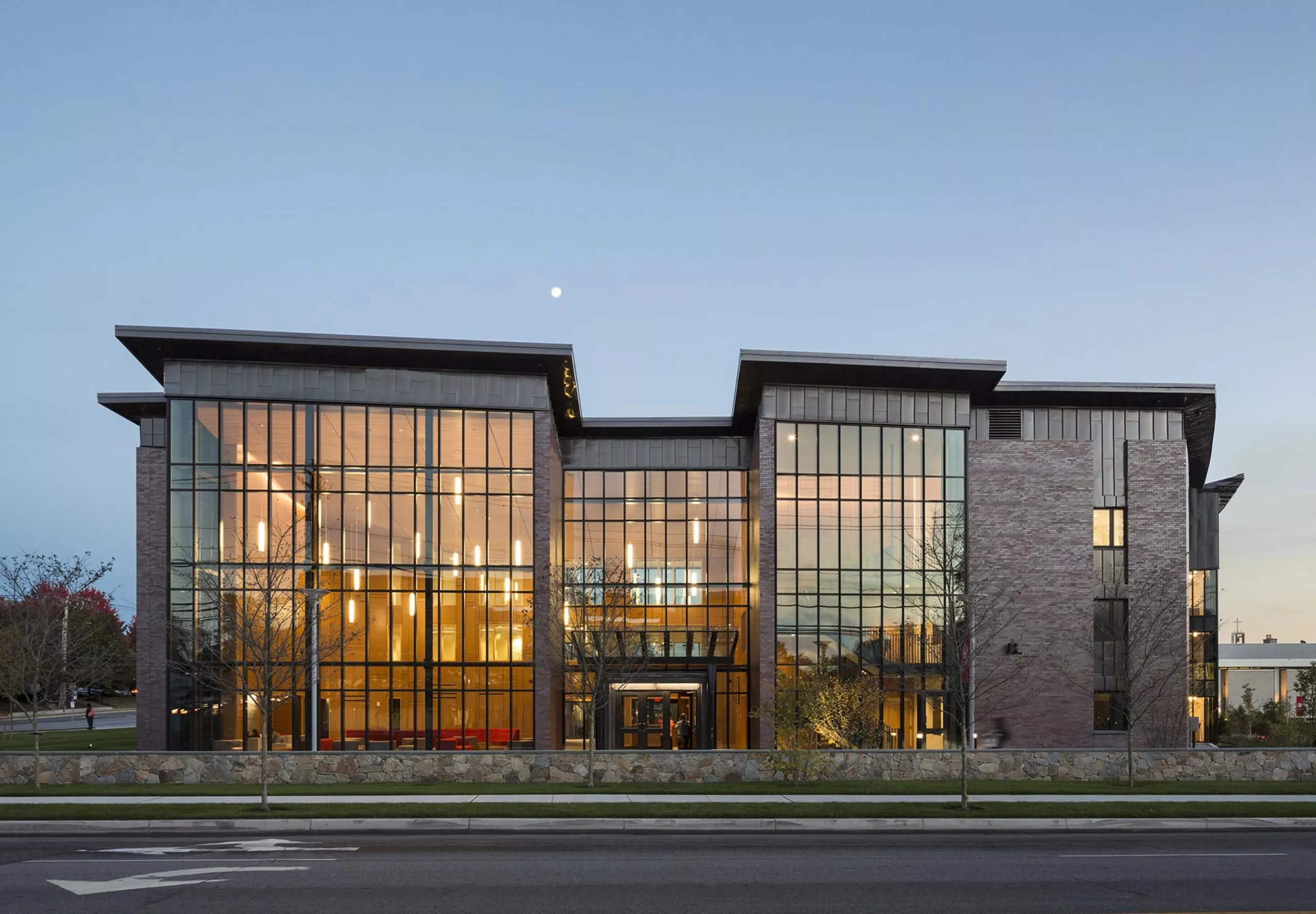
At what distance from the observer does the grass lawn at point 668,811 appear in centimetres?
1833

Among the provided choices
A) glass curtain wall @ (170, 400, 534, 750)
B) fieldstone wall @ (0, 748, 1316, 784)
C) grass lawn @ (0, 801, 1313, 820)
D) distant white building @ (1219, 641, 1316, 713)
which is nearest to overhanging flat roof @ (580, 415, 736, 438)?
glass curtain wall @ (170, 400, 534, 750)

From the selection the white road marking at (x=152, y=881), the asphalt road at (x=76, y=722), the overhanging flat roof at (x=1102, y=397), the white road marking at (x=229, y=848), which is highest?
the overhanging flat roof at (x=1102, y=397)

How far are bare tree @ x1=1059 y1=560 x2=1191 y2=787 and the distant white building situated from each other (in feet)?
144

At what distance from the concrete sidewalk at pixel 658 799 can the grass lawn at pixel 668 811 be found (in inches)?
15.9

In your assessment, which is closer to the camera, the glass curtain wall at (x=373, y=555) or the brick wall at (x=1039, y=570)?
the glass curtain wall at (x=373, y=555)

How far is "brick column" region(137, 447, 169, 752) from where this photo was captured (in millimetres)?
31906

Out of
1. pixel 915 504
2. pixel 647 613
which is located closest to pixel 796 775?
pixel 915 504

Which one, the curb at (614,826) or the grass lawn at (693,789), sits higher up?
the curb at (614,826)

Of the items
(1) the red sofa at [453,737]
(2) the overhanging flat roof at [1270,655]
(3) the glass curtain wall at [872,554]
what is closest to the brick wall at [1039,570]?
(3) the glass curtain wall at [872,554]

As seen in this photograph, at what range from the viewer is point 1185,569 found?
121 feet

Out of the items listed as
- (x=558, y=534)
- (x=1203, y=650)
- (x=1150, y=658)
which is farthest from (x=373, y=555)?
(x=1203, y=650)

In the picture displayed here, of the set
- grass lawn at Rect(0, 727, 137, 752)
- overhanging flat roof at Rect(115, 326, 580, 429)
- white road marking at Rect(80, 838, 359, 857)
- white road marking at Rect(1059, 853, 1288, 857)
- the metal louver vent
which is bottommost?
grass lawn at Rect(0, 727, 137, 752)

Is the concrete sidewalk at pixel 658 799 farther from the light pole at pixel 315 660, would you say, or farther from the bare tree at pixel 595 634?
the light pole at pixel 315 660

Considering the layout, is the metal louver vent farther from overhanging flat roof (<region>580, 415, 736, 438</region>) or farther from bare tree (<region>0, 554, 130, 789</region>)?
bare tree (<region>0, 554, 130, 789</region>)
